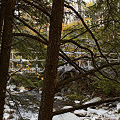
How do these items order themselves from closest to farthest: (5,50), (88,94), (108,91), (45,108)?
(45,108)
(5,50)
(108,91)
(88,94)

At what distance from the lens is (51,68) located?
149 centimetres

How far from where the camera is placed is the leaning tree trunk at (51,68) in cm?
147

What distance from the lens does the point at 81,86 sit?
33.2 ft

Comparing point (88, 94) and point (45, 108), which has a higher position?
point (45, 108)

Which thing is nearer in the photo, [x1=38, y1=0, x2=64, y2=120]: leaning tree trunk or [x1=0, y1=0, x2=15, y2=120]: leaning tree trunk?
[x1=38, y1=0, x2=64, y2=120]: leaning tree trunk

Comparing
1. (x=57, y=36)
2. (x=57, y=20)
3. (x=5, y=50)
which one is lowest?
(x=5, y=50)

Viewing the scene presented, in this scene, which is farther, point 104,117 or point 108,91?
point 108,91

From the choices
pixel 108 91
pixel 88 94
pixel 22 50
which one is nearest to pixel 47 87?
pixel 22 50

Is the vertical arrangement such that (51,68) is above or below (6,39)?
below

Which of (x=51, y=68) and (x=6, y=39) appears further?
(x=6, y=39)

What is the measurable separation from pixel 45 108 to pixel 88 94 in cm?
830

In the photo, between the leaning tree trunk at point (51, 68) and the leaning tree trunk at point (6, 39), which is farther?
the leaning tree trunk at point (6, 39)

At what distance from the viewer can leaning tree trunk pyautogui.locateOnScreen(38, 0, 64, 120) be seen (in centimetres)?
147

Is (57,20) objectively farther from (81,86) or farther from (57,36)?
(81,86)
